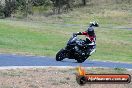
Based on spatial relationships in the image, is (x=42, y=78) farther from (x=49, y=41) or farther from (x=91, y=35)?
(x=49, y=41)

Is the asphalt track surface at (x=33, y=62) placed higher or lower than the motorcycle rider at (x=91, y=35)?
lower

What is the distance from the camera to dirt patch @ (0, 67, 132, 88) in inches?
588

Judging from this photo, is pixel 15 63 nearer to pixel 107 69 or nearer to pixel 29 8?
pixel 107 69

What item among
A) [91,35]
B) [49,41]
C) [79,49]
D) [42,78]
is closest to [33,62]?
[42,78]

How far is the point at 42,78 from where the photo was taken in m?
16.2

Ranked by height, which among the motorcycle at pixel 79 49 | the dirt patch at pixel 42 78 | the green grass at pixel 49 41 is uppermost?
the motorcycle at pixel 79 49

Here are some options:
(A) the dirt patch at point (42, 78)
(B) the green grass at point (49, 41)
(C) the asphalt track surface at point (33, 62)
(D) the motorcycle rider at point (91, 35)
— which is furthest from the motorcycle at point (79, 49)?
(B) the green grass at point (49, 41)

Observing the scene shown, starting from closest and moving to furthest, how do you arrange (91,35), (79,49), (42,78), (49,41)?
1. (91,35)
2. (79,49)
3. (42,78)
4. (49,41)

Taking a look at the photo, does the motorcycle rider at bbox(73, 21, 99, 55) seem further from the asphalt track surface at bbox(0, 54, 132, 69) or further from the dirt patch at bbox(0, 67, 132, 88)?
the asphalt track surface at bbox(0, 54, 132, 69)

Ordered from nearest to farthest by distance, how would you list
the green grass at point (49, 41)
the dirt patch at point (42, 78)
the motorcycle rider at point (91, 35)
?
Answer: the motorcycle rider at point (91, 35)
the dirt patch at point (42, 78)
the green grass at point (49, 41)

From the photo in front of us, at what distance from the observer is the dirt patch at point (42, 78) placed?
49.0ft

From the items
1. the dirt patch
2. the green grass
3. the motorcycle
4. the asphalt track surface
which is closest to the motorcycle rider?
the motorcycle

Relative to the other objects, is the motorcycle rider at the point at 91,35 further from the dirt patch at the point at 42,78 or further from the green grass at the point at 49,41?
the green grass at the point at 49,41

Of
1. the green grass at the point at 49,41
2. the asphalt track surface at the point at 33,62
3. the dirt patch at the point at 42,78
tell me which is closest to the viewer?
the dirt patch at the point at 42,78
